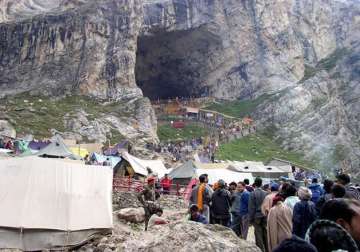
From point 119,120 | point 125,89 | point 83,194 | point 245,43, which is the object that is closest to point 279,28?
point 245,43

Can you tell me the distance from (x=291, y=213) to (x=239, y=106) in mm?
57298

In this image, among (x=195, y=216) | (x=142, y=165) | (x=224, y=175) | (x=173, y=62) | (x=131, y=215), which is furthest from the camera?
(x=173, y=62)

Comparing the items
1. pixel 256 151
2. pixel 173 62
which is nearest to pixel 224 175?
pixel 256 151

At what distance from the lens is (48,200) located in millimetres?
10289

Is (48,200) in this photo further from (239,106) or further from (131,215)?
(239,106)

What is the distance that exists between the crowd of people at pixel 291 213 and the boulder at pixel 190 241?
80cm

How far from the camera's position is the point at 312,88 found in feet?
205

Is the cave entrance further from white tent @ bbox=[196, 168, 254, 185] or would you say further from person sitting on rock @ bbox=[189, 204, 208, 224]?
person sitting on rock @ bbox=[189, 204, 208, 224]

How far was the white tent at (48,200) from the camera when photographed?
9.92 metres

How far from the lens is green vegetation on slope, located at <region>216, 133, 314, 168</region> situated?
156 ft

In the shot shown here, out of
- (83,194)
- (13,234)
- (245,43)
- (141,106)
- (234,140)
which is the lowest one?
(13,234)

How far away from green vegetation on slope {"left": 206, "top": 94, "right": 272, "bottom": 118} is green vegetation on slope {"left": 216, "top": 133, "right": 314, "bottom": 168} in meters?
5.60

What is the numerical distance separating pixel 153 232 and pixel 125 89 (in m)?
48.5

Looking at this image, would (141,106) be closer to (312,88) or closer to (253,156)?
(253,156)
